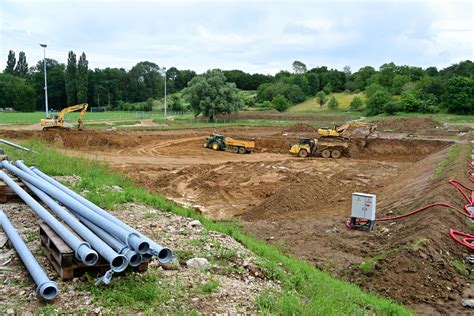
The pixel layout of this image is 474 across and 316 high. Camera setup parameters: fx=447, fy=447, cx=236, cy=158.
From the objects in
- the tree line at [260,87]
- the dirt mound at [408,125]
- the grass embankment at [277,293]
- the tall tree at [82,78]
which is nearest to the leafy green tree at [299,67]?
the tree line at [260,87]

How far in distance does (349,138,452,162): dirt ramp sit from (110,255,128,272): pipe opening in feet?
94.8

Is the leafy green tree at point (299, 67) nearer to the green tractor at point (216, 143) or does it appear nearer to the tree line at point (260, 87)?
the tree line at point (260, 87)

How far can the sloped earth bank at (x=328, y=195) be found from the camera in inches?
380

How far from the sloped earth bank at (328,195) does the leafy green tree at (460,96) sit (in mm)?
32739

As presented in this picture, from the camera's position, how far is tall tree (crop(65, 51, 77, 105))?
9550 cm

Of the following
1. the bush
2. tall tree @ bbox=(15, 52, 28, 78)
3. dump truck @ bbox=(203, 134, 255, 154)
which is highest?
tall tree @ bbox=(15, 52, 28, 78)

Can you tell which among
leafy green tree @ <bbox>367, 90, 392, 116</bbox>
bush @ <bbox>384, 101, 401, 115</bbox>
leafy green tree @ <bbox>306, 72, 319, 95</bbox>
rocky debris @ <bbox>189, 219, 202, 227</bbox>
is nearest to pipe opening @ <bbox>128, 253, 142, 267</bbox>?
rocky debris @ <bbox>189, 219, 202, 227</bbox>

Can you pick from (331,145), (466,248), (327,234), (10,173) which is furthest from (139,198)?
(331,145)

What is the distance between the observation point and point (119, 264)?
5.57m

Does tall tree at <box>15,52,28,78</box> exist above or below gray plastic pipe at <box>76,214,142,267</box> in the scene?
above

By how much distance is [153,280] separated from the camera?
6.03 m

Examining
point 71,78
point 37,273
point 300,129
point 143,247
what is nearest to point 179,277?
point 143,247

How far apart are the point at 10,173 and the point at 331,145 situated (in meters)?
23.8

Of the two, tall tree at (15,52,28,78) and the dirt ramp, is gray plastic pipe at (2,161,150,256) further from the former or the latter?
tall tree at (15,52,28,78)
